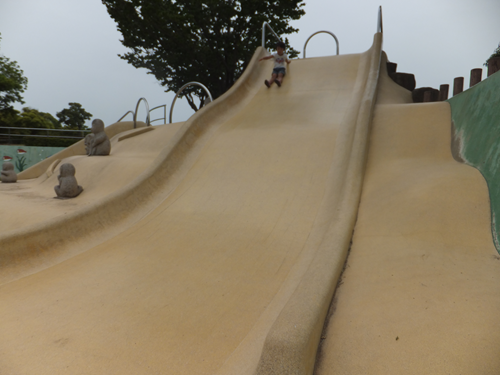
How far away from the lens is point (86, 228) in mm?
4066

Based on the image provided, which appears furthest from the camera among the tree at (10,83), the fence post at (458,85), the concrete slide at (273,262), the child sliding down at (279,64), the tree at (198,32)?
the tree at (10,83)

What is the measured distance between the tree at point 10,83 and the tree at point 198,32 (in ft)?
31.2

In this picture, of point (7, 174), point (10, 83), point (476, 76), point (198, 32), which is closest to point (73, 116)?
point (10, 83)

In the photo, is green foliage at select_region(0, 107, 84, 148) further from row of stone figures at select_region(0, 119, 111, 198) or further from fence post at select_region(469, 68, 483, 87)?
Result: fence post at select_region(469, 68, 483, 87)

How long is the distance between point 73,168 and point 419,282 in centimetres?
658

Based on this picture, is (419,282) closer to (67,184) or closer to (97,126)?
(67,184)

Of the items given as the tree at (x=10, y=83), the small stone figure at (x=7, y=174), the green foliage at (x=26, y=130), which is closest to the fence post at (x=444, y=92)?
the small stone figure at (x=7, y=174)

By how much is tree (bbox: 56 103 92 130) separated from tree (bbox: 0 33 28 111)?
21.2 feet

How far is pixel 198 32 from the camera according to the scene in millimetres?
17203

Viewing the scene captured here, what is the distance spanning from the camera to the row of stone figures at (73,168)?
672cm

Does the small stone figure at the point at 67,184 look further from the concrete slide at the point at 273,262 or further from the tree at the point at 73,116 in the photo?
the tree at the point at 73,116

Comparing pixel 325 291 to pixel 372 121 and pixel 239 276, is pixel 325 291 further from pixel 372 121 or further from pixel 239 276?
pixel 372 121

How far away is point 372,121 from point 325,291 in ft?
13.2

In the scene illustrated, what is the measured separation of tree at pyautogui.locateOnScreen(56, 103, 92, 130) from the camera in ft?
102
